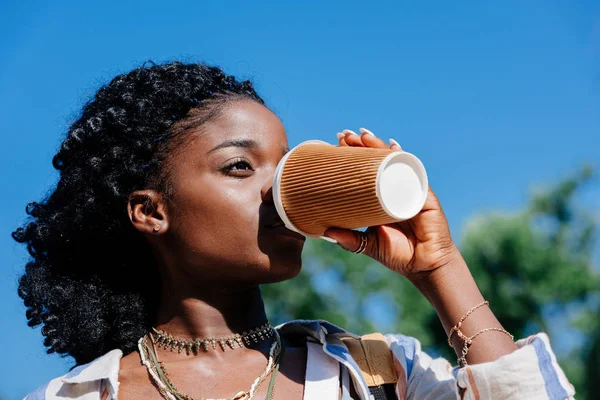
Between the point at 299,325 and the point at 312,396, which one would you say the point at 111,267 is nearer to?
the point at 299,325

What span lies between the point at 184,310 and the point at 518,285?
17.7 m

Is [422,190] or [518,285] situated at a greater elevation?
[518,285]

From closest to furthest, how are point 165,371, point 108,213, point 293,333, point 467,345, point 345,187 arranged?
point 345,187 → point 467,345 → point 165,371 → point 293,333 → point 108,213

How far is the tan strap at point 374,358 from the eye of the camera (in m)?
2.81

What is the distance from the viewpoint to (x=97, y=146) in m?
3.19

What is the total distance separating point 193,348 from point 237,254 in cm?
45

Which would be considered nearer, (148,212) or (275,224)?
(275,224)

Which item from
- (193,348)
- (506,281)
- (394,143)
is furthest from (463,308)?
(506,281)

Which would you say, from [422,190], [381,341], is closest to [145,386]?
[381,341]

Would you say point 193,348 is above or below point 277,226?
below

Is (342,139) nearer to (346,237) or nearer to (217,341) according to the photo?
(346,237)

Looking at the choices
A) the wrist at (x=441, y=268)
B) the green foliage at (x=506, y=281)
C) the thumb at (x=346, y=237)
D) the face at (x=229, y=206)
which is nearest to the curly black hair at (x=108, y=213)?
the face at (x=229, y=206)

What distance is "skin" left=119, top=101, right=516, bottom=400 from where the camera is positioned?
2734 millimetres

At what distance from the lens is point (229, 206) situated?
2.76 meters
